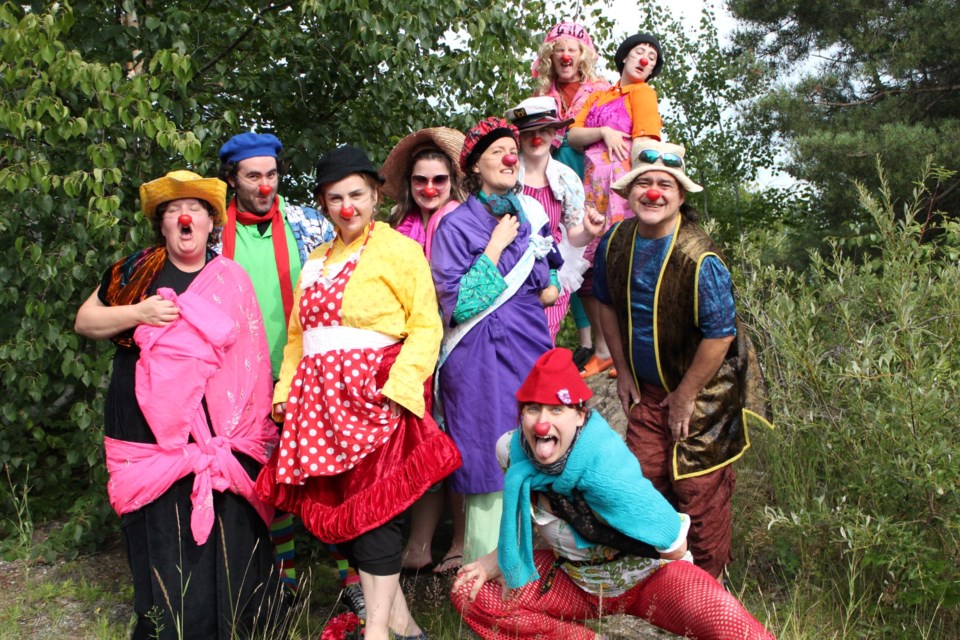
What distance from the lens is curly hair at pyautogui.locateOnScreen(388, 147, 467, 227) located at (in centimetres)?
427

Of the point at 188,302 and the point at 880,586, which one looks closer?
the point at 188,302

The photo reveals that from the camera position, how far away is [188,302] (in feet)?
12.0

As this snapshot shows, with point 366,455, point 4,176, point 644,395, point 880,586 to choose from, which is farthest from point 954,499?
point 4,176

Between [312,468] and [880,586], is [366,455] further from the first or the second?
[880,586]

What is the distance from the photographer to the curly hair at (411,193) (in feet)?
14.0

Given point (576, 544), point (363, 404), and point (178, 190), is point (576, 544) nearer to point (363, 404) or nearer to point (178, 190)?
point (363, 404)

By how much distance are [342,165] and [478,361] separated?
993 mm

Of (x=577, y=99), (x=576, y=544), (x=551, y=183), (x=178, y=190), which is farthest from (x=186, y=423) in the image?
(x=577, y=99)

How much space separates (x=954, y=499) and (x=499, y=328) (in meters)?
1.88

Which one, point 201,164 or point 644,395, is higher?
point 201,164

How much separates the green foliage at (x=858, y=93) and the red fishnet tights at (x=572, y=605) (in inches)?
200

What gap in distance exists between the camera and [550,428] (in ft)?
10.1

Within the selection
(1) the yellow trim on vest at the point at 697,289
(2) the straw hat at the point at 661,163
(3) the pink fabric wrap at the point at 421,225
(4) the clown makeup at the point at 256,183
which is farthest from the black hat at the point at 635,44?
(4) the clown makeup at the point at 256,183

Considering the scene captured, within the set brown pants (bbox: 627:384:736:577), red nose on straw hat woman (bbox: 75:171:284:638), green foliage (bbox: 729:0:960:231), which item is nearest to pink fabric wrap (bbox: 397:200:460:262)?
red nose on straw hat woman (bbox: 75:171:284:638)
